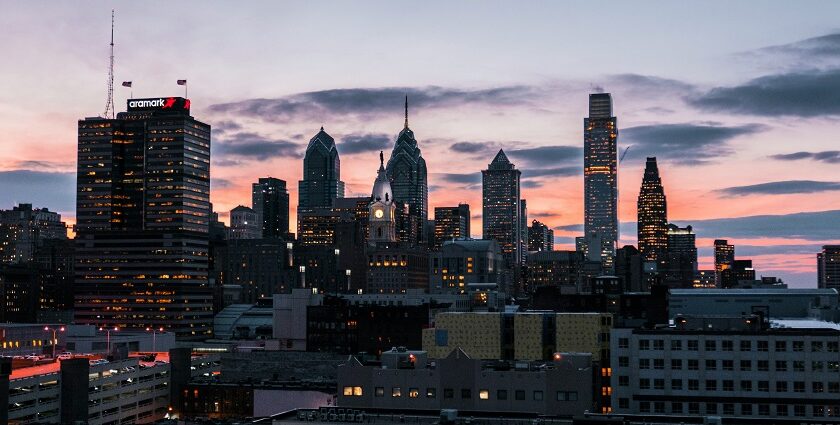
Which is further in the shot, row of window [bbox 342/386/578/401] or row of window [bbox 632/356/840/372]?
row of window [bbox 632/356/840/372]

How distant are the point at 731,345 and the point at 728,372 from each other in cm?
346

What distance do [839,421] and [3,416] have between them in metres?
108

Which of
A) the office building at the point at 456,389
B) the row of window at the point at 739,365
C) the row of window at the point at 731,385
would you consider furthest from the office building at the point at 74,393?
the row of window at the point at 739,365

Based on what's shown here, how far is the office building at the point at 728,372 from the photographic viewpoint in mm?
137875

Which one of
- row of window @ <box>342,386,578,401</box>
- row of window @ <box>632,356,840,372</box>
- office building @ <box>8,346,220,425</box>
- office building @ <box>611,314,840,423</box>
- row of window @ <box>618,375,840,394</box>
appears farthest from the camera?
office building @ <box>8,346,220,425</box>

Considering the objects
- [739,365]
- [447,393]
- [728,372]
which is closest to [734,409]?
[728,372]

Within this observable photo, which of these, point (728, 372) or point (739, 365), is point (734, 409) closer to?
point (728, 372)

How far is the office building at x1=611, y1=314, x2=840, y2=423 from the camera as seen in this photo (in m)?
138

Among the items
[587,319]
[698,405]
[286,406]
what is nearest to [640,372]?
[698,405]

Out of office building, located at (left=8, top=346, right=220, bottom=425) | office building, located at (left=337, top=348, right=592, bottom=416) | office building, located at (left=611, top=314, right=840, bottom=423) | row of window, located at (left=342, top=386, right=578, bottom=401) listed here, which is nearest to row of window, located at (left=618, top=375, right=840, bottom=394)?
office building, located at (left=611, top=314, right=840, bottom=423)

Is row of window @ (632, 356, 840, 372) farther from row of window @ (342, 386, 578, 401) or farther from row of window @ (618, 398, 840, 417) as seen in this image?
row of window @ (342, 386, 578, 401)

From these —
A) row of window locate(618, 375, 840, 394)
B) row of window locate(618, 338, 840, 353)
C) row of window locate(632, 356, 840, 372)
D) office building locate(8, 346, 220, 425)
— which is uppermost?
row of window locate(618, 338, 840, 353)

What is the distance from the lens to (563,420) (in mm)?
104875

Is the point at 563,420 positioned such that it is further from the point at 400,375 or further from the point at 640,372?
the point at 640,372
